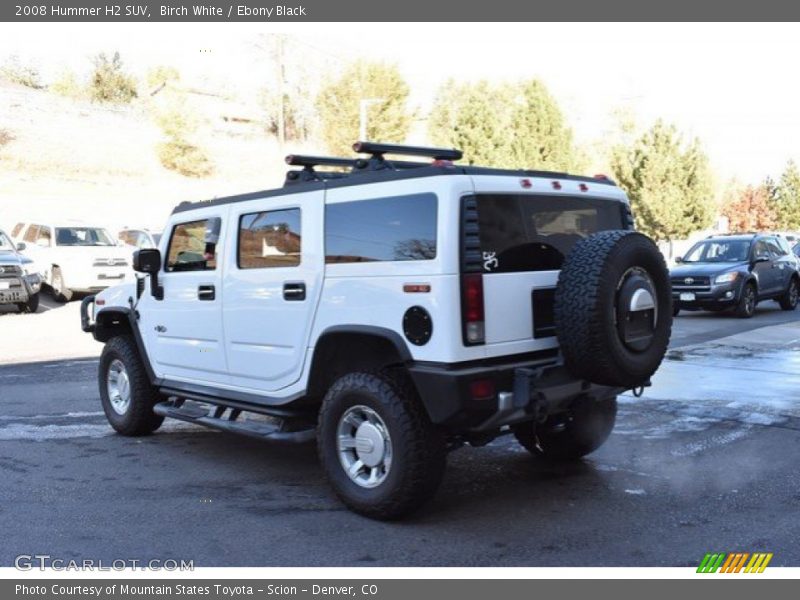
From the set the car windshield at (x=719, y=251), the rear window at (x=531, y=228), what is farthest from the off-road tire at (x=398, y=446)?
the car windshield at (x=719, y=251)

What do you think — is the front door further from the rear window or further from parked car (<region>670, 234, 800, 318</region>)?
parked car (<region>670, 234, 800, 318</region>)

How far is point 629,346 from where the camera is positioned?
477cm

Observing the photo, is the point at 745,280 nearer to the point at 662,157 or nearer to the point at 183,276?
the point at 183,276

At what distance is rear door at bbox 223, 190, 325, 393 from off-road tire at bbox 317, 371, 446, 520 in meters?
0.62

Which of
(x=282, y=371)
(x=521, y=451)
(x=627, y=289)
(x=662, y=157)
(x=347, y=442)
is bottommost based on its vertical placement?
(x=521, y=451)

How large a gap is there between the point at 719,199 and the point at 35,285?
4861cm

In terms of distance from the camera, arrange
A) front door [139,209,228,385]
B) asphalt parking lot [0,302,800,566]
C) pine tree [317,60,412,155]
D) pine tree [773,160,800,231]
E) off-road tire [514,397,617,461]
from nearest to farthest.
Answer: asphalt parking lot [0,302,800,566] < off-road tire [514,397,617,461] < front door [139,209,228,385] < pine tree [317,60,412,155] < pine tree [773,160,800,231]

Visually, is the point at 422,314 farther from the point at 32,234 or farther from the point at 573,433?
the point at 32,234

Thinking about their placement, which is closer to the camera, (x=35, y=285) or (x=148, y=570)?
(x=148, y=570)

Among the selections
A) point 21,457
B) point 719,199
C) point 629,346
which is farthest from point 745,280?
point 719,199

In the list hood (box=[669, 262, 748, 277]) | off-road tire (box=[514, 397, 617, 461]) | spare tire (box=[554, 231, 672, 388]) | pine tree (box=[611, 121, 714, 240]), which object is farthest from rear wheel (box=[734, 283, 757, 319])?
pine tree (box=[611, 121, 714, 240])

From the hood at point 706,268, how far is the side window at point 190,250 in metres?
12.3

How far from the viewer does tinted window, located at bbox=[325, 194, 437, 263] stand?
4613 mm

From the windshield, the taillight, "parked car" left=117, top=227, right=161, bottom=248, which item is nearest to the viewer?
the taillight
